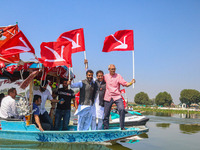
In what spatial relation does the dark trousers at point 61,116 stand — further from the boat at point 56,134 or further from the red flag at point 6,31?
the red flag at point 6,31

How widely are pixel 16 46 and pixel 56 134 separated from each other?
2.98 meters

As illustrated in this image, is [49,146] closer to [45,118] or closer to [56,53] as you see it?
[45,118]

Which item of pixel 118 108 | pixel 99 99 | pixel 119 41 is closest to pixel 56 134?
pixel 99 99

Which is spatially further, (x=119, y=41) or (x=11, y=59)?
(x=119, y=41)

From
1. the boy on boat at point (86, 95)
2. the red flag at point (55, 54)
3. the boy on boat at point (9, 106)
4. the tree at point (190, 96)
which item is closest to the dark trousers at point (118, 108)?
the boy on boat at point (86, 95)

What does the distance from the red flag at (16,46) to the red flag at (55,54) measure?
53 cm

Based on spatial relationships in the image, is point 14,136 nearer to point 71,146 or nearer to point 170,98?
point 71,146

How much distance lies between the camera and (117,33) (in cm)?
776

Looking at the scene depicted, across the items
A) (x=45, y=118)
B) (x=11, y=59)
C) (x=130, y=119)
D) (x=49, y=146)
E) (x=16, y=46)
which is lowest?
(x=49, y=146)

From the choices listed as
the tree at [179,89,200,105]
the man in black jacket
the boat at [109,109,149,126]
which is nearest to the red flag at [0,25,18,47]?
the man in black jacket

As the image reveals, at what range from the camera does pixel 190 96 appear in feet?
310

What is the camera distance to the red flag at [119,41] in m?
7.63

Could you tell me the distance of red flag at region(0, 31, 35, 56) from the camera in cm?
628

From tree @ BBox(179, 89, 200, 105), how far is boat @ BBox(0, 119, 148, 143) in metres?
97.1
